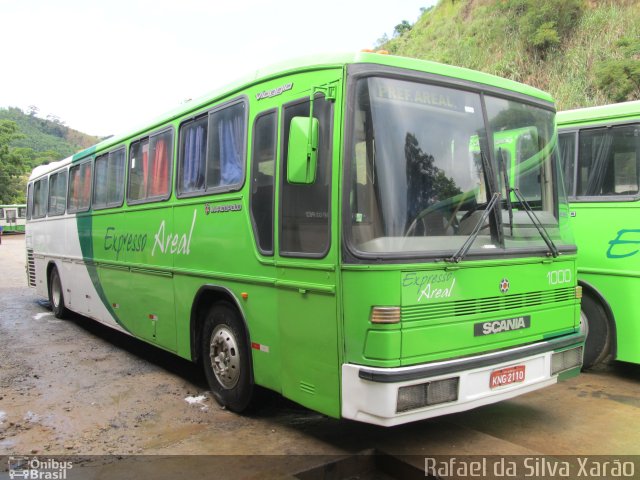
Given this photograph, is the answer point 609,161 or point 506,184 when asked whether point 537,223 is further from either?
point 609,161

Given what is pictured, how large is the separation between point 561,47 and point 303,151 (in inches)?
771

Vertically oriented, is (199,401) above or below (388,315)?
below

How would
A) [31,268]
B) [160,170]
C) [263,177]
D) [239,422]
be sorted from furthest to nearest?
[31,268]
[160,170]
[239,422]
[263,177]

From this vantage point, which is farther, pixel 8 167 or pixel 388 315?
pixel 8 167

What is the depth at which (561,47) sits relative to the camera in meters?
20.2

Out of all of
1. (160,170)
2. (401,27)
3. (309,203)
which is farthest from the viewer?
(401,27)

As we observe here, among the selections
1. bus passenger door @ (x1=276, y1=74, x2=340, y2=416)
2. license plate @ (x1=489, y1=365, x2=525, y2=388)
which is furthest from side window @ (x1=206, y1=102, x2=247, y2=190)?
license plate @ (x1=489, y1=365, x2=525, y2=388)

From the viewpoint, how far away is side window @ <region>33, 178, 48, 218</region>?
11.5 meters

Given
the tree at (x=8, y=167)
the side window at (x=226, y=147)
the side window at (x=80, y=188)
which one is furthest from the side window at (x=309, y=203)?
the tree at (x=8, y=167)

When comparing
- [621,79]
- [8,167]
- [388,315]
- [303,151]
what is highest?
[8,167]

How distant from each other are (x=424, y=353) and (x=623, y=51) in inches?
693

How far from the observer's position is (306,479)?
3.87 metres

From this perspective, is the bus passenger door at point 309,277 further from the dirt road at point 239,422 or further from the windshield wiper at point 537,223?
the windshield wiper at point 537,223

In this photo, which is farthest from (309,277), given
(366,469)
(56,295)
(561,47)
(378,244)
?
(561,47)
